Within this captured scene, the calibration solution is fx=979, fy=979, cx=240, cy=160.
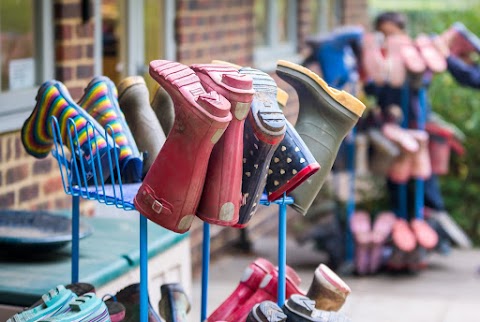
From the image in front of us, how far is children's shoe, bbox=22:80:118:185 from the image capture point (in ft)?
10.1

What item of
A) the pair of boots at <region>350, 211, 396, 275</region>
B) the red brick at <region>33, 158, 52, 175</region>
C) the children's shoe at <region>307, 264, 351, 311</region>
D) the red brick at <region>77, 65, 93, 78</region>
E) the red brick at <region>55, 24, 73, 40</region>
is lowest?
the pair of boots at <region>350, 211, 396, 275</region>

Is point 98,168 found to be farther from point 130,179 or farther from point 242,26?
point 242,26

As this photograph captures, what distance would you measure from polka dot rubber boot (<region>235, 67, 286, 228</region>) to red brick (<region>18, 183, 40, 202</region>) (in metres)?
2.19

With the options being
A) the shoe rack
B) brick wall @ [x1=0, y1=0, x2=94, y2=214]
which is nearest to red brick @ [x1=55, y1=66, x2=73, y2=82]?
brick wall @ [x1=0, y1=0, x2=94, y2=214]

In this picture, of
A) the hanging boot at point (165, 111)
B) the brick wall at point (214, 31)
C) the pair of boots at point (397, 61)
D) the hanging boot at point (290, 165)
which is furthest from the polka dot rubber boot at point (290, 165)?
the pair of boots at point (397, 61)

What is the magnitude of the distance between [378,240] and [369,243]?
0.23 ft

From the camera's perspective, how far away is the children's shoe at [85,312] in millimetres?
2746

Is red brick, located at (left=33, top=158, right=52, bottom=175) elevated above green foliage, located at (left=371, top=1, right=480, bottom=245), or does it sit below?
above

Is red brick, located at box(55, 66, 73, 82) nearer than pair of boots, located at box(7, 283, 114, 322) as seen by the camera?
No

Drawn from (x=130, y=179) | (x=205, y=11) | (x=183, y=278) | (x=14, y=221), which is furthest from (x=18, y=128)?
(x=205, y=11)

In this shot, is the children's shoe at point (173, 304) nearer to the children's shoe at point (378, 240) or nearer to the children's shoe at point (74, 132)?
the children's shoe at point (74, 132)

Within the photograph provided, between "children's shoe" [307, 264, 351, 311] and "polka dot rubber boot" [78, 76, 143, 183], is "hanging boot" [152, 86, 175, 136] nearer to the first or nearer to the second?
"polka dot rubber boot" [78, 76, 143, 183]

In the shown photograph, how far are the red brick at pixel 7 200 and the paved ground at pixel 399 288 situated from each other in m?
1.53

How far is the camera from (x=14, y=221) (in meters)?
4.05
